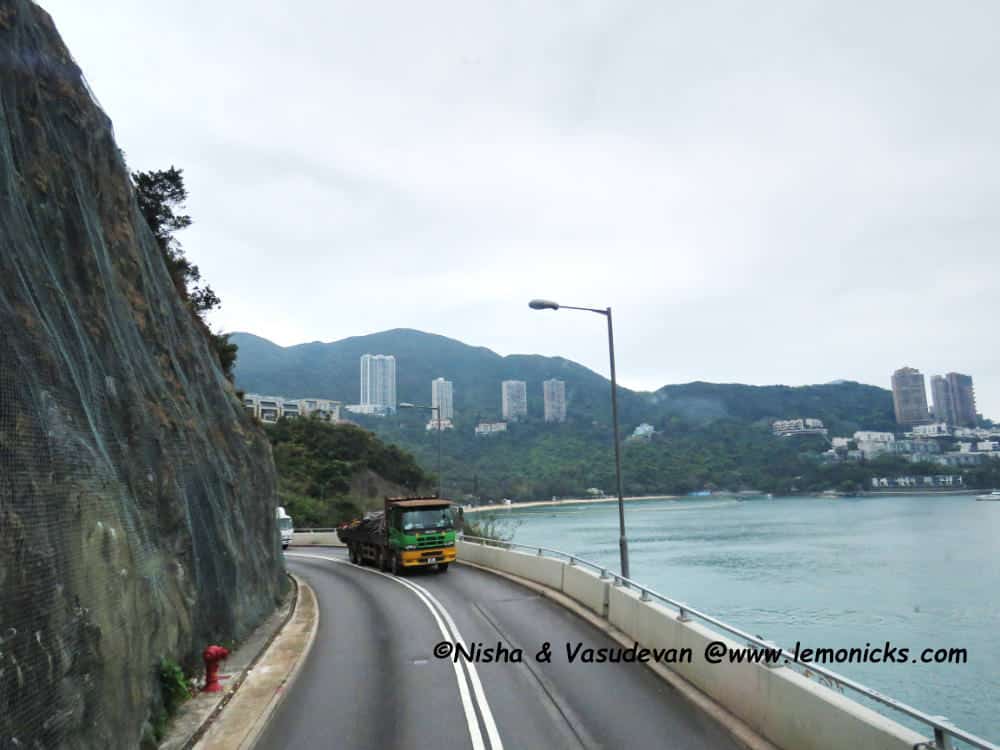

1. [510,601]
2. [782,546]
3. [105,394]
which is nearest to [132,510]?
[105,394]

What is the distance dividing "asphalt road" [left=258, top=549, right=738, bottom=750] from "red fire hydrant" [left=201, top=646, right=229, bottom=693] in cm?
121

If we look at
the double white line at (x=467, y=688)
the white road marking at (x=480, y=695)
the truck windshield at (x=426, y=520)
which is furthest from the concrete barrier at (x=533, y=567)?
the white road marking at (x=480, y=695)

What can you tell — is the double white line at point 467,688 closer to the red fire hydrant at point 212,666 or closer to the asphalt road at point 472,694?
the asphalt road at point 472,694

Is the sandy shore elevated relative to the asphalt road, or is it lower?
lower

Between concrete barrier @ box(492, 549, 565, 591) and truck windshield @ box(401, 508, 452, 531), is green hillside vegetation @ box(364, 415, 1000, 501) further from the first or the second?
concrete barrier @ box(492, 549, 565, 591)

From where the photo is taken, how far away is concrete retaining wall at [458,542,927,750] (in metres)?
6.21

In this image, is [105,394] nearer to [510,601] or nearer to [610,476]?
[510,601]

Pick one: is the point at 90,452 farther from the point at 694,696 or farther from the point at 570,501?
the point at 570,501

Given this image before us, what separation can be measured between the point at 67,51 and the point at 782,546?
69.9 metres

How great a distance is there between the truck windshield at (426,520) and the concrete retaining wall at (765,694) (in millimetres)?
11113

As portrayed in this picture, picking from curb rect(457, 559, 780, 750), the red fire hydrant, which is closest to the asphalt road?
curb rect(457, 559, 780, 750)

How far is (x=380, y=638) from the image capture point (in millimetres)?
14070

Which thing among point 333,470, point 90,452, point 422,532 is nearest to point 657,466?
point 333,470

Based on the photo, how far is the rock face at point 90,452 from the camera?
19.5 ft
